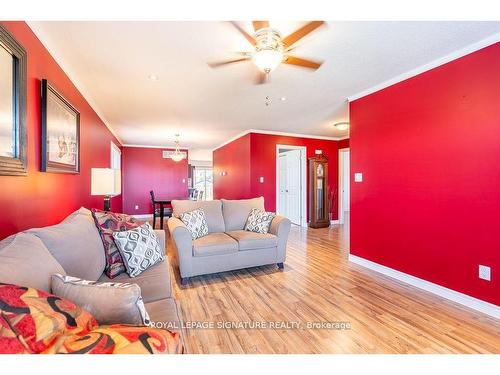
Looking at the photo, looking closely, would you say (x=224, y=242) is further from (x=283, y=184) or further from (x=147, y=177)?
(x=147, y=177)

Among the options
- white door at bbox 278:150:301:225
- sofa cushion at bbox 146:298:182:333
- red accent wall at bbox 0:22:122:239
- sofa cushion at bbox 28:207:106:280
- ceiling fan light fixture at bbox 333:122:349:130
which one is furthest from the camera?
white door at bbox 278:150:301:225

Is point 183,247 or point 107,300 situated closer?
point 107,300

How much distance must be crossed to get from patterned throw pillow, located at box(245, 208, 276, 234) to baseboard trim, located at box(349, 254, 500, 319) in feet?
4.54

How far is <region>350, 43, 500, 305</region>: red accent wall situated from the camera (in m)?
1.96

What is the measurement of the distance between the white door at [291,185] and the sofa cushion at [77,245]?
191 inches

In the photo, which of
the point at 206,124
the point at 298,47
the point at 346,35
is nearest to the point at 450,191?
the point at 346,35

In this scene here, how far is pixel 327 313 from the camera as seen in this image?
1945 millimetres

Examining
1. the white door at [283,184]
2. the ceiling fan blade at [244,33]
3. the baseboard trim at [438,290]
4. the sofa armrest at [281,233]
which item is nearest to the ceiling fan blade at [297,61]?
the ceiling fan blade at [244,33]

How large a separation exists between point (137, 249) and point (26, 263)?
88 centimetres

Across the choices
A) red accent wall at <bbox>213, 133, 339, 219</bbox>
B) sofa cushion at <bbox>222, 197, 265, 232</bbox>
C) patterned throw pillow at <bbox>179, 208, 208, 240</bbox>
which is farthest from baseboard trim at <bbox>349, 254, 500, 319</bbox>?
red accent wall at <bbox>213, 133, 339, 219</bbox>

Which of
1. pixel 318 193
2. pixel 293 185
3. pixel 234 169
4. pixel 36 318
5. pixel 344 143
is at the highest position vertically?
pixel 344 143

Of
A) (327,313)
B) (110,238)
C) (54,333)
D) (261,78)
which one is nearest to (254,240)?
(327,313)

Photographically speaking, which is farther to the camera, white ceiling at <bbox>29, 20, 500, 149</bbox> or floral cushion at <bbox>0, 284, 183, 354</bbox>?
white ceiling at <bbox>29, 20, 500, 149</bbox>

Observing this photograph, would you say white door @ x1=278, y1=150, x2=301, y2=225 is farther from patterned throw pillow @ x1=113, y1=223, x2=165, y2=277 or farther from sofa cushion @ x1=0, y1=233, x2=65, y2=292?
sofa cushion @ x1=0, y1=233, x2=65, y2=292
